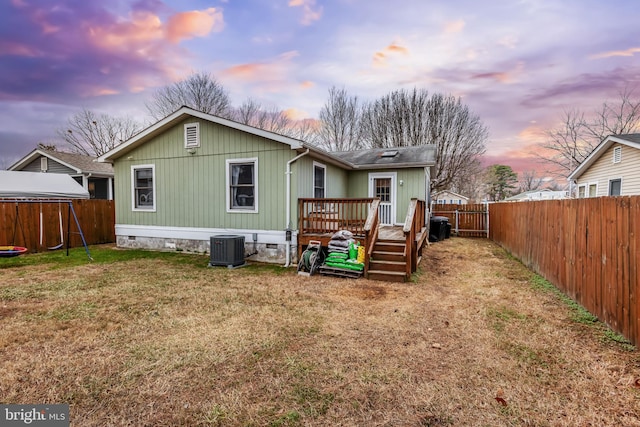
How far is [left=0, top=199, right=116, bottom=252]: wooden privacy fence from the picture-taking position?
29.6ft

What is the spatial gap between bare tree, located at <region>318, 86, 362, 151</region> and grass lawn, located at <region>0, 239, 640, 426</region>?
20348 millimetres

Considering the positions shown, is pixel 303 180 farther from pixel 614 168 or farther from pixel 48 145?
pixel 48 145

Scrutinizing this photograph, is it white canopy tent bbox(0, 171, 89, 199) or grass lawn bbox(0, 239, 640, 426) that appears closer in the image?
grass lawn bbox(0, 239, 640, 426)

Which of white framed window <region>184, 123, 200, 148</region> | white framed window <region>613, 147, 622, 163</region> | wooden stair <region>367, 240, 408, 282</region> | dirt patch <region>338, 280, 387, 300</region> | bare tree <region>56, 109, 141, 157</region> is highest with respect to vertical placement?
bare tree <region>56, 109, 141, 157</region>

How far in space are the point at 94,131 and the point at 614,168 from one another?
33.4m

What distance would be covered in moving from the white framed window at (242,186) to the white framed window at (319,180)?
1789 mm

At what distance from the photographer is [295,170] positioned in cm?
765

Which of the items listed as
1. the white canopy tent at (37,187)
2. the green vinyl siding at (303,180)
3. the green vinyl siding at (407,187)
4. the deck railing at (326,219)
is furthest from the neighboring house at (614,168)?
the white canopy tent at (37,187)

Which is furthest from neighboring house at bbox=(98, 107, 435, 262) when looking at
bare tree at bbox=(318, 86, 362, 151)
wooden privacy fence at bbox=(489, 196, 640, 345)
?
bare tree at bbox=(318, 86, 362, 151)

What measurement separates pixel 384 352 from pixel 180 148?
27.4 feet

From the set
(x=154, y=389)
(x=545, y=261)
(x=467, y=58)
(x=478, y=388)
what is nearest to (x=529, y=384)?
(x=478, y=388)

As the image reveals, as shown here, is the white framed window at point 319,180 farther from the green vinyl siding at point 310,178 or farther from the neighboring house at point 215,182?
the green vinyl siding at point 310,178

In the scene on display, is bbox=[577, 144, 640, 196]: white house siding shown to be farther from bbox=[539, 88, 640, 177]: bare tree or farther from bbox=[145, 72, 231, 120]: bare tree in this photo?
bbox=[145, 72, 231, 120]: bare tree

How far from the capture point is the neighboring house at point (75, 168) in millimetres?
15375
